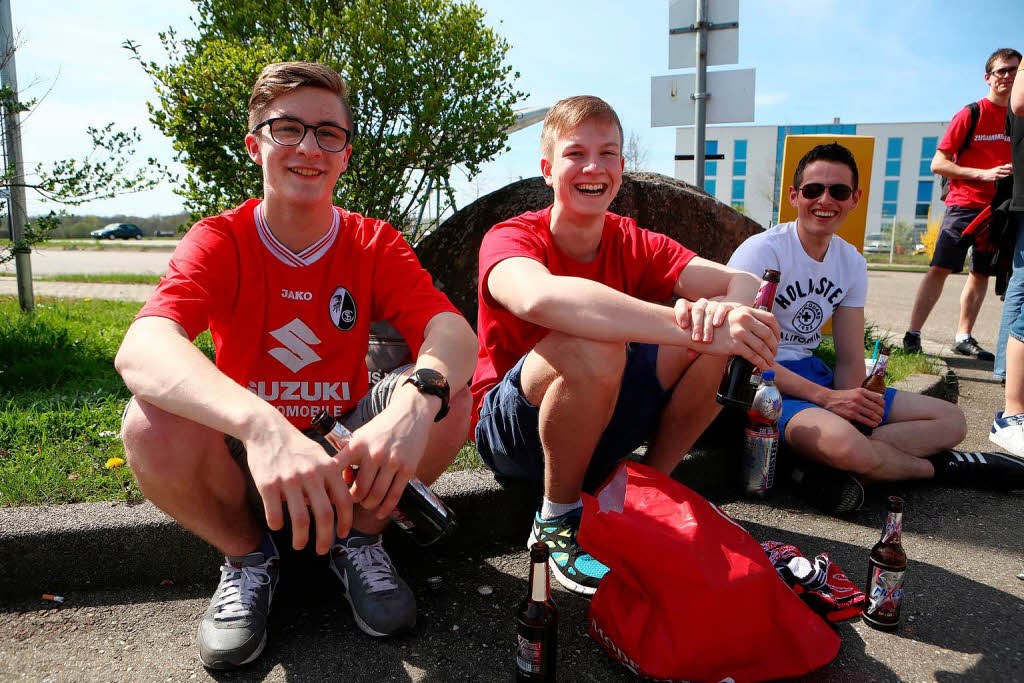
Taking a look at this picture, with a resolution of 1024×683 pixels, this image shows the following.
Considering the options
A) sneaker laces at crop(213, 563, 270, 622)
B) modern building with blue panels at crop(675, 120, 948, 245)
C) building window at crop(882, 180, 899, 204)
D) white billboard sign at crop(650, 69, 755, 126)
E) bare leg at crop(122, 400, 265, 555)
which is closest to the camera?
bare leg at crop(122, 400, 265, 555)

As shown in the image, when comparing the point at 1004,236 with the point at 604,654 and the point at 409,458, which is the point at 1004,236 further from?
the point at 409,458

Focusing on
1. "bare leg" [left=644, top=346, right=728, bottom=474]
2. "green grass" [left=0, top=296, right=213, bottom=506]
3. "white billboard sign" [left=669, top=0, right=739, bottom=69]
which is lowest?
"green grass" [left=0, top=296, right=213, bottom=506]

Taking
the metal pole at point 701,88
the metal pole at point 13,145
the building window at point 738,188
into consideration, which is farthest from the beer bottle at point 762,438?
the building window at point 738,188

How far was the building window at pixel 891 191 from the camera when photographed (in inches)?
2896

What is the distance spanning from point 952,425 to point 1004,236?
6.79ft

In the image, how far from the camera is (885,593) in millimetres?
2232

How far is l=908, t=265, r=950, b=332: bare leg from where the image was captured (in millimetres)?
6051

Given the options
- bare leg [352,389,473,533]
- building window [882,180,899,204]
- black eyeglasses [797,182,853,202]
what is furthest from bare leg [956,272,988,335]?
building window [882,180,899,204]

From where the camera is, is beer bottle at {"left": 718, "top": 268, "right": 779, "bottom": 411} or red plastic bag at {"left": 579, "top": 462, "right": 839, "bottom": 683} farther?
beer bottle at {"left": 718, "top": 268, "right": 779, "bottom": 411}

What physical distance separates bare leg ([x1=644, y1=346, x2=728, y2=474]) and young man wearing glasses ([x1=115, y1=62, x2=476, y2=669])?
0.77 m

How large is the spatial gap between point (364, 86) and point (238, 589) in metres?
3.73

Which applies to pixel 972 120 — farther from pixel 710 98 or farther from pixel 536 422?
pixel 536 422

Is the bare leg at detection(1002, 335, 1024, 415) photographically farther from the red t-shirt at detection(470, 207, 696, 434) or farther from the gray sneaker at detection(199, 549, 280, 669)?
the gray sneaker at detection(199, 549, 280, 669)

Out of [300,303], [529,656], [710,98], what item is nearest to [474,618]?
[529,656]
